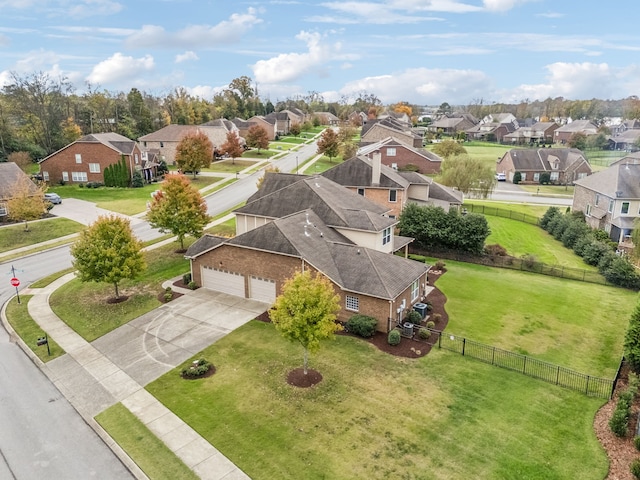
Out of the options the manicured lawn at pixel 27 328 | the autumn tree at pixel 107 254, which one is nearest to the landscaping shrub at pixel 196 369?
the manicured lawn at pixel 27 328

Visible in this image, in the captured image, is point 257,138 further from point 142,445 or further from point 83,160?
point 142,445

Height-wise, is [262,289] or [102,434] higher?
[262,289]

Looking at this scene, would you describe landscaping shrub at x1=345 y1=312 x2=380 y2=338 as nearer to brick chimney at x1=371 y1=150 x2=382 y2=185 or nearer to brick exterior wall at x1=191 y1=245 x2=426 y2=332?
brick exterior wall at x1=191 y1=245 x2=426 y2=332

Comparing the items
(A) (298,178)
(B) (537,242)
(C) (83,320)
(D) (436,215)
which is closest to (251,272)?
(C) (83,320)

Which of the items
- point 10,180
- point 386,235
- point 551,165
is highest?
point 10,180

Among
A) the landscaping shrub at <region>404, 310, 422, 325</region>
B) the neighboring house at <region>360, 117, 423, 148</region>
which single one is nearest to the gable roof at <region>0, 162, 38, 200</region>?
the landscaping shrub at <region>404, 310, 422, 325</region>

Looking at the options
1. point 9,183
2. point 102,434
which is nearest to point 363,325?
point 102,434
